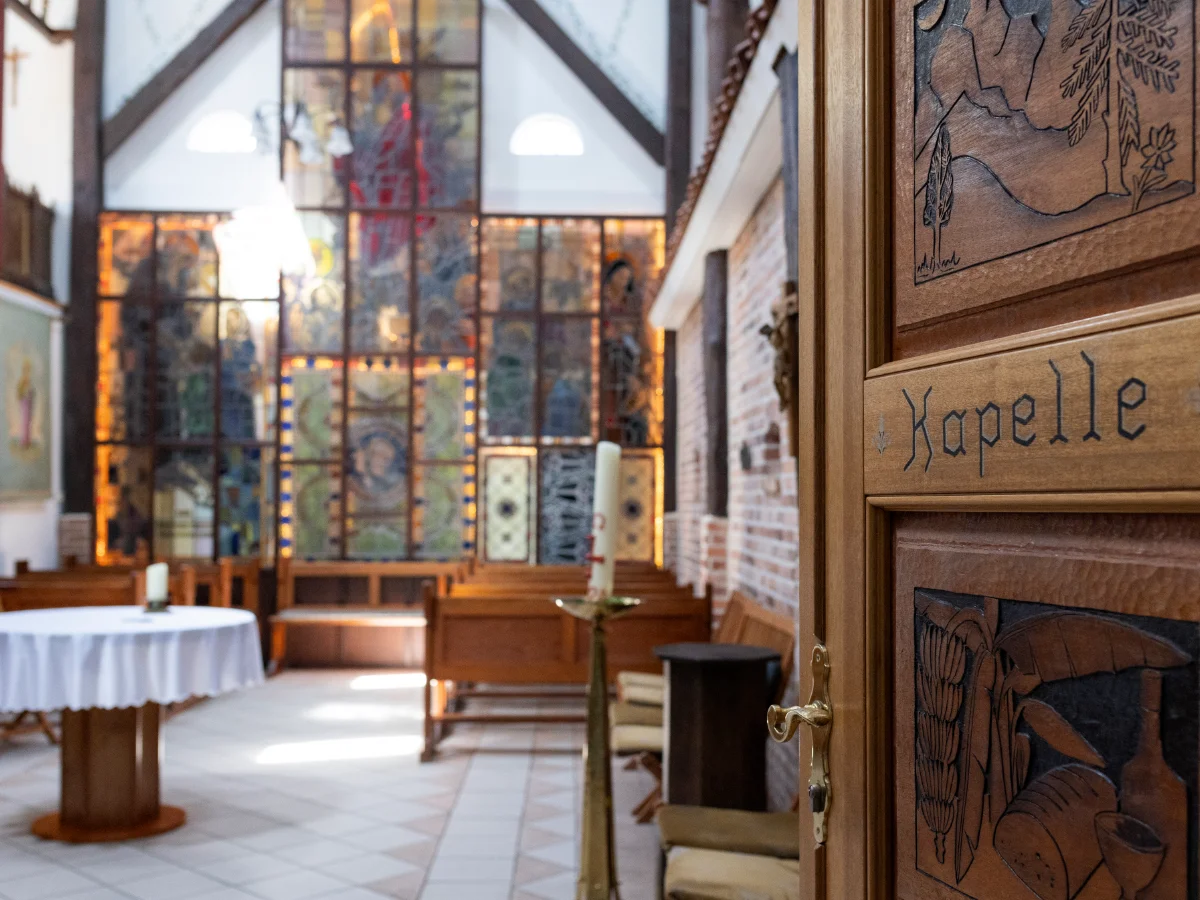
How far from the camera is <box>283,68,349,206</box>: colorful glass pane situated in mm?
10000

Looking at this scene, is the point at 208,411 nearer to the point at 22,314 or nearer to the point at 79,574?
the point at 22,314

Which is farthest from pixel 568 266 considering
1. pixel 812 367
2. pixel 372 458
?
pixel 812 367

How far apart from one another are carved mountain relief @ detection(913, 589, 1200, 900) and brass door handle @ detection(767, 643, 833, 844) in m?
0.17

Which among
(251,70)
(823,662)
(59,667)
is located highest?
(251,70)

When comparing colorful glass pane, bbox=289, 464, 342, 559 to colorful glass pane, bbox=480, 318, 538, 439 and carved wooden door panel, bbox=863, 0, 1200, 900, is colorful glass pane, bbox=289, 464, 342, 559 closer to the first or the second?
colorful glass pane, bbox=480, 318, 538, 439

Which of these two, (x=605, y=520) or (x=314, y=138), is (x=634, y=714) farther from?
(x=314, y=138)

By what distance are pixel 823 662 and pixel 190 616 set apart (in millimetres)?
4198

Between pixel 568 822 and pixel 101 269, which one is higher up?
pixel 101 269

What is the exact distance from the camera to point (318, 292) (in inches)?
393

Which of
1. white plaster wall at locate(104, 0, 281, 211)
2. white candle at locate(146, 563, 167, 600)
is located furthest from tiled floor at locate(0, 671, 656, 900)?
white plaster wall at locate(104, 0, 281, 211)

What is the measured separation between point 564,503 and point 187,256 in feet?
13.4

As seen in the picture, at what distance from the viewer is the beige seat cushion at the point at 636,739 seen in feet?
15.0

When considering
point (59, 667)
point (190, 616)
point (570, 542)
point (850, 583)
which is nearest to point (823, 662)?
point (850, 583)

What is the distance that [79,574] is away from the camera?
25.0 feet
